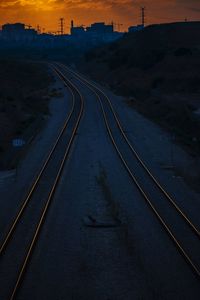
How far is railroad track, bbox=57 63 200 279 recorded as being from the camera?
1481 cm

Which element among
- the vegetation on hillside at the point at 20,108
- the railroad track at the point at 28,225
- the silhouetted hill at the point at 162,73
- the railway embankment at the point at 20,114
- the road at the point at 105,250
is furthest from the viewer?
the silhouetted hill at the point at 162,73

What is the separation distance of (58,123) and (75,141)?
8896mm

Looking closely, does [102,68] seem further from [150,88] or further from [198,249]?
[198,249]

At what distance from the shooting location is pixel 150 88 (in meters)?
77.6

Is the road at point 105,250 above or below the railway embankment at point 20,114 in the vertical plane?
above

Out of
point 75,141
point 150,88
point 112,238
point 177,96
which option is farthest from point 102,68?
point 112,238

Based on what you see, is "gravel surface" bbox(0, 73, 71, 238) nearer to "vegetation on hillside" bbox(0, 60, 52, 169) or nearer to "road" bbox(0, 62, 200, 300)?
"vegetation on hillside" bbox(0, 60, 52, 169)

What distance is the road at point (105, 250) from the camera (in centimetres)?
1229

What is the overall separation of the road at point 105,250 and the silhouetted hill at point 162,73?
15.2 meters

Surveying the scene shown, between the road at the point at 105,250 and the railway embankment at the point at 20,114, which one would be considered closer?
the road at the point at 105,250

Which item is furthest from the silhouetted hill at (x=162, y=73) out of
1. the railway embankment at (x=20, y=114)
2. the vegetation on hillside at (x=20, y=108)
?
the vegetation on hillside at (x=20, y=108)

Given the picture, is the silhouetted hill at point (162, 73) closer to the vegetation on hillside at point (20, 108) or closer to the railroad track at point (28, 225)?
the vegetation on hillside at point (20, 108)

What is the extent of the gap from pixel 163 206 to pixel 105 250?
4.92 m

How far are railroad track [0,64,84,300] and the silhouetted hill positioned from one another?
37.7ft
